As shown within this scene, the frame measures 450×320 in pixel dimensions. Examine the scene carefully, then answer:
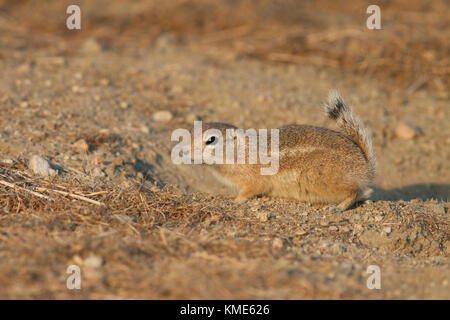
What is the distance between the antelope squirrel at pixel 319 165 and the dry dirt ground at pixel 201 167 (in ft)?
0.68

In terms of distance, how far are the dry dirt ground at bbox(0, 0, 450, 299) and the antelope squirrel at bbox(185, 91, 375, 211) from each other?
0.21 meters

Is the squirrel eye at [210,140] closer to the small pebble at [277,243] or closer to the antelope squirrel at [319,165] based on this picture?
the antelope squirrel at [319,165]

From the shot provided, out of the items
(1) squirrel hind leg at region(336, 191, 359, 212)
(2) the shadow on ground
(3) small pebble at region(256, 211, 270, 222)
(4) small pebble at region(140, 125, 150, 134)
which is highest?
(4) small pebble at region(140, 125, 150, 134)

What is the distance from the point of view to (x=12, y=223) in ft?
12.9

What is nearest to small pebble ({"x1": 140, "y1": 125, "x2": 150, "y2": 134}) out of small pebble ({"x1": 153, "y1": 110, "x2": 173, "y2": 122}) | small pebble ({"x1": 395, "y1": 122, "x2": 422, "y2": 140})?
small pebble ({"x1": 153, "y1": 110, "x2": 173, "y2": 122})

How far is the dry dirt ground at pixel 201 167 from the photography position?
346 cm

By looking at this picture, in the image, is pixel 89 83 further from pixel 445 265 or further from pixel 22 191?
pixel 445 265

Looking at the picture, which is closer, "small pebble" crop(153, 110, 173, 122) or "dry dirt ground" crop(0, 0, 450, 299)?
"dry dirt ground" crop(0, 0, 450, 299)

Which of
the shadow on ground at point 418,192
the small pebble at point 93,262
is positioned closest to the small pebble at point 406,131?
the shadow on ground at point 418,192

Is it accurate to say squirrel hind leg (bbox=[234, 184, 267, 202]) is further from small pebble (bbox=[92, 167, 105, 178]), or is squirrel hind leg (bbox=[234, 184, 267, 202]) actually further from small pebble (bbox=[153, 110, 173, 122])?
small pebble (bbox=[153, 110, 173, 122])

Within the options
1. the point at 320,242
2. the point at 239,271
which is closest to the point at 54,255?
the point at 239,271

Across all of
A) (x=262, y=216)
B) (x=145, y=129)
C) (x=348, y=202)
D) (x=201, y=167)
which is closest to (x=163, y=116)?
(x=145, y=129)

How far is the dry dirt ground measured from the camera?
3463 millimetres

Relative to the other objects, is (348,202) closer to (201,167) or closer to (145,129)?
(201,167)
